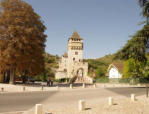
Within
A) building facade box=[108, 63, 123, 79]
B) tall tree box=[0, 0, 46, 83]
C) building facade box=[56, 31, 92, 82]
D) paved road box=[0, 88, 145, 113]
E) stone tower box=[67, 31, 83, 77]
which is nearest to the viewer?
paved road box=[0, 88, 145, 113]

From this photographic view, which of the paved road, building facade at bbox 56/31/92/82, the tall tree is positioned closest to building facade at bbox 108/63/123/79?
building facade at bbox 56/31/92/82

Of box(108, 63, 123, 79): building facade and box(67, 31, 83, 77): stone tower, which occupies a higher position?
box(67, 31, 83, 77): stone tower

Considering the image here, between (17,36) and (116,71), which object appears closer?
(17,36)

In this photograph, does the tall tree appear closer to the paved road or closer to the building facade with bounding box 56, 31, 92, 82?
the paved road

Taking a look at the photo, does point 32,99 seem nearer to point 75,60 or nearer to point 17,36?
point 17,36

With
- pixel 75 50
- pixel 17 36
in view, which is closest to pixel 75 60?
pixel 75 50

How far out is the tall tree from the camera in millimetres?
22812

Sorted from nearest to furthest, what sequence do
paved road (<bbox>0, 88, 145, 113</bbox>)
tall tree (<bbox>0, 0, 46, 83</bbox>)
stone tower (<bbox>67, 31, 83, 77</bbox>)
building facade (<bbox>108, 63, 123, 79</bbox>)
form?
paved road (<bbox>0, 88, 145, 113</bbox>)
tall tree (<bbox>0, 0, 46, 83</bbox>)
building facade (<bbox>108, 63, 123, 79</bbox>)
stone tower (<bbox>67, 31, 83, 77</bbox>)

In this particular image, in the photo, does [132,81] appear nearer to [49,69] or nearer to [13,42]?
[13,42]

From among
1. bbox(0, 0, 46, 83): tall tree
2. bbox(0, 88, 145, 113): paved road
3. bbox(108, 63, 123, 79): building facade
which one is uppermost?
bbox(0, 0, 46, 83): tall tree

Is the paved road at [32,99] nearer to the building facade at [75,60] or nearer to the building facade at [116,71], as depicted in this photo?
the building facade at [116,71]

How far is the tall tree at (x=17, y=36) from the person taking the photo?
22.8m

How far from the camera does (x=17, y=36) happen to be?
23.5m

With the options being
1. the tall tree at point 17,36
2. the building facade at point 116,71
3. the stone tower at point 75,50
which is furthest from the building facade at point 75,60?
the tall tree at point 17,36
